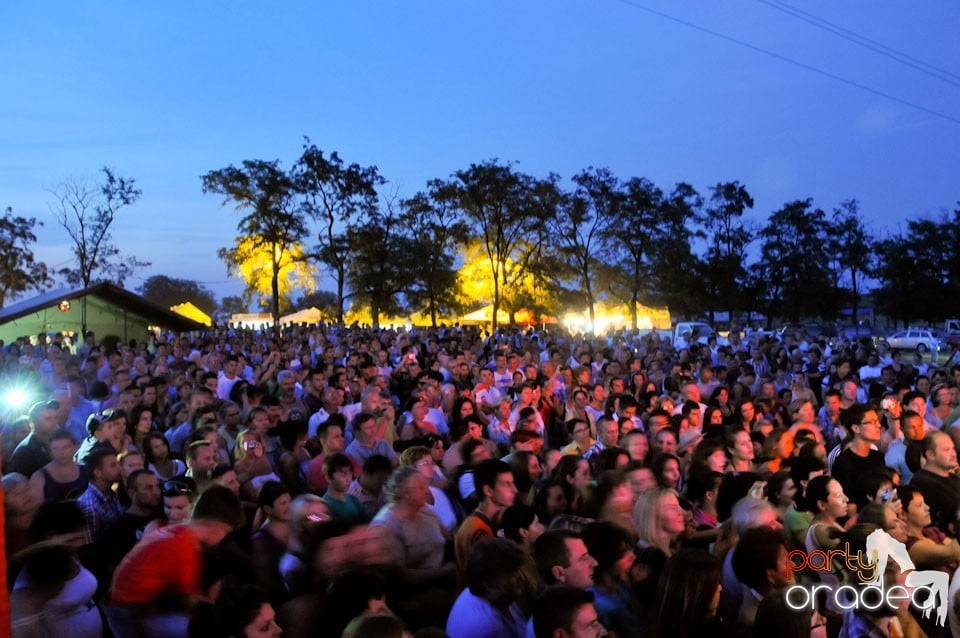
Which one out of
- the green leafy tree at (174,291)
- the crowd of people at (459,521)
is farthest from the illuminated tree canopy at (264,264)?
the green leafy tree at (174,291)

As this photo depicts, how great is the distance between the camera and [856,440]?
673 cm

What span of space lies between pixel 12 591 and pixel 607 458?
3.82 m

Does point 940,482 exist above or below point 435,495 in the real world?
below

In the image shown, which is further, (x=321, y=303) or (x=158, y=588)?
(x=321, y=303)

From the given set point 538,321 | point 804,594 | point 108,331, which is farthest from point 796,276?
point 804,594

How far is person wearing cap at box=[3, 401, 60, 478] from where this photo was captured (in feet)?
19.9

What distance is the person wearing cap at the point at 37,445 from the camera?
6.07 metres

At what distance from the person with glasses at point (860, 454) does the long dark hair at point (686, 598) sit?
343 centimetres

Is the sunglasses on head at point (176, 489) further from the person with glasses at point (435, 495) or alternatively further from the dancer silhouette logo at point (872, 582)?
the dancer silhouette logo at point (872, 582)

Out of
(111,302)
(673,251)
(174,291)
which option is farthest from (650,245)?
(174,291)

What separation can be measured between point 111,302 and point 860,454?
962 inches

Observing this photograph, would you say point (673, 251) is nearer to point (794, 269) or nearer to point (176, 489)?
point (794, 269)

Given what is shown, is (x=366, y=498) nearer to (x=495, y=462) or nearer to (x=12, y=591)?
(x=495, y=462)

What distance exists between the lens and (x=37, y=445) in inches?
246
